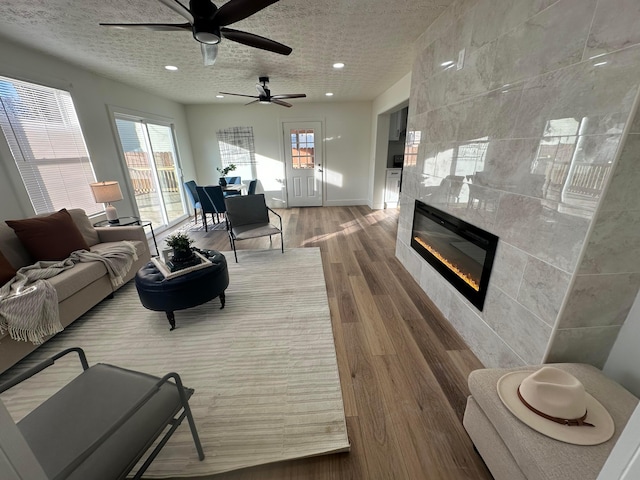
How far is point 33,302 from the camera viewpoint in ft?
5.91

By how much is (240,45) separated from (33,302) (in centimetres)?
290

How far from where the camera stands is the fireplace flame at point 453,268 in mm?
1910

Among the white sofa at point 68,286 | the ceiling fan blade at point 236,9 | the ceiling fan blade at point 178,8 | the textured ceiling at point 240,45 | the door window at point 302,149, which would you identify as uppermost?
the textured ceiling at point 240,45

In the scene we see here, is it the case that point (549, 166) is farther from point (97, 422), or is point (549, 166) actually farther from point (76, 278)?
point (76, 278)

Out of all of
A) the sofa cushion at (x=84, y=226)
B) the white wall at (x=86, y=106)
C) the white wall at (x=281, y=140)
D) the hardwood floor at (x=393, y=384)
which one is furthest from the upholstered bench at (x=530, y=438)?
the white wall at (x=281, y=140)

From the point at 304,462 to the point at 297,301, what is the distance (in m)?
1.40

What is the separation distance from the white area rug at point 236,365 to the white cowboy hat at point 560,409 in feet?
2.79

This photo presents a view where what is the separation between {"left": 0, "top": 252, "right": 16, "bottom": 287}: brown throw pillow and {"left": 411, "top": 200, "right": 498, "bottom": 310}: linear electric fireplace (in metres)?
3.57

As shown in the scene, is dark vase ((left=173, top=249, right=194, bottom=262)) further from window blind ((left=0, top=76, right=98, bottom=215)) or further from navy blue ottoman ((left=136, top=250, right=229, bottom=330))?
window blind ((left=0, top=76, right=98, bottom=215))

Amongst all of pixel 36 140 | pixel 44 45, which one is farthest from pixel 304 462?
pixel 44 45

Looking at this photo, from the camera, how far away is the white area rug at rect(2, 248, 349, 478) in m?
1.34

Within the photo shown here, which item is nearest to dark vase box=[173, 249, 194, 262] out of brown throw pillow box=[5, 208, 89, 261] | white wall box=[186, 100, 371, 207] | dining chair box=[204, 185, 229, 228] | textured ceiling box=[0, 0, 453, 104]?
brown throw pillow box=[5, 208, 89, 261]

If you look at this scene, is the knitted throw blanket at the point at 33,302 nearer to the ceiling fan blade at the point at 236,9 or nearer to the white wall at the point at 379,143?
the ceiling fan blade at the point at 236,9

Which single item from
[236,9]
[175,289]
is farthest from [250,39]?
[175,289]
